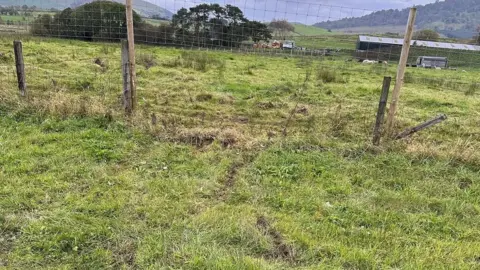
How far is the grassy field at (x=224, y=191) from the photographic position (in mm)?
2666

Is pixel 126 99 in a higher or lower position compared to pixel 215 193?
higher

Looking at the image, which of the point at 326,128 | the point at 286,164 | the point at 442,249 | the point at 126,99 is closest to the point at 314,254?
the point at 442,249

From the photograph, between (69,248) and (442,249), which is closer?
(69,248)

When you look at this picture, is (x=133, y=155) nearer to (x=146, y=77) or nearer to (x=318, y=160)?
(x=318, y=160)

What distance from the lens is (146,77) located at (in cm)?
1000

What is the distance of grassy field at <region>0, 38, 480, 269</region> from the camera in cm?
267

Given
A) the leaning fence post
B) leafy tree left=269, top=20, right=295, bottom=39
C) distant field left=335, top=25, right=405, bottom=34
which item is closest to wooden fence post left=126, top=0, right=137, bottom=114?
the leaning fence post

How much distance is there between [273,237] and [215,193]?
934 millimetres

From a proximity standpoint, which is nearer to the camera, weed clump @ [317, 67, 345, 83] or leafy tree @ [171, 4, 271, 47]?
leafy tree @ [171, 4, 271, 47]

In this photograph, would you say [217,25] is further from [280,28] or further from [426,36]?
[426,36]

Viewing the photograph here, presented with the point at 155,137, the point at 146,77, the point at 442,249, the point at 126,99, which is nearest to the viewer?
the point at 442,249

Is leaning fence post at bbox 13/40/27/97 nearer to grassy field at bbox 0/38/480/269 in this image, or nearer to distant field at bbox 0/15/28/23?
grassy field at bbox 0/38/480/269

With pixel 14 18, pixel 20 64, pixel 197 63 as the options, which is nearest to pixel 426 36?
pixel 197 63

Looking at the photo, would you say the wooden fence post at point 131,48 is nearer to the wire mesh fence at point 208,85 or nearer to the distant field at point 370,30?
the wire mesh fence at point 208,85
